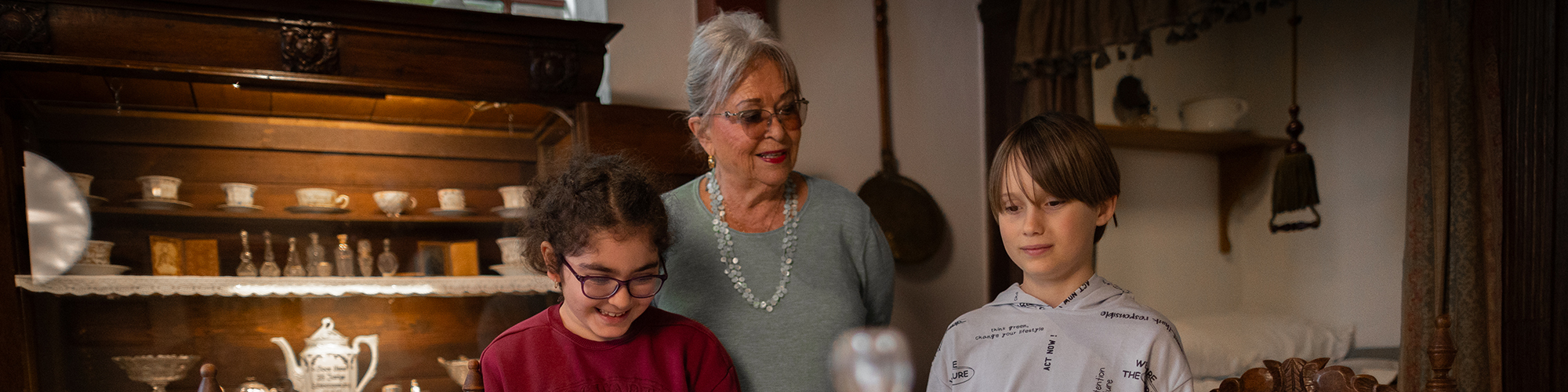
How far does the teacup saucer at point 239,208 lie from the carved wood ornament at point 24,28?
555mm

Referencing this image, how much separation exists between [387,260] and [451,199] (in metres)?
0.24

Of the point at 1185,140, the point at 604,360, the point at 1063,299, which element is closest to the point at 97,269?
the point at 604,360

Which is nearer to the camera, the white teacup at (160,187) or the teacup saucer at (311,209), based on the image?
the white teacup at (160,187)

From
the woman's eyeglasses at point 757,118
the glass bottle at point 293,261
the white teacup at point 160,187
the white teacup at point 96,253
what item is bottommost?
the glass bottle at point 293,261

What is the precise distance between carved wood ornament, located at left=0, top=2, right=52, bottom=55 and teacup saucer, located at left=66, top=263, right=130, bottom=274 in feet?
1.72

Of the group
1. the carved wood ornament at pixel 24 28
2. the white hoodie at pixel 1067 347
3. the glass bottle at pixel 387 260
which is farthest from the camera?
the glass bottle at pixel 387 260

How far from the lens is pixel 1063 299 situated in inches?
48.4

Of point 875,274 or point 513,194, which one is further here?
point 513,194

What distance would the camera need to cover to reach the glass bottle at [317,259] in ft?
7.71

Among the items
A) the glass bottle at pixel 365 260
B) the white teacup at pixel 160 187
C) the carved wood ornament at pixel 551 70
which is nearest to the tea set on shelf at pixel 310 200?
the white teacup at pixel 160 187

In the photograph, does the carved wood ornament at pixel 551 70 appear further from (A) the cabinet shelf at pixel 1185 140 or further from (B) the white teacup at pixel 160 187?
(A) the cabinet shelf at pixel 1185 140

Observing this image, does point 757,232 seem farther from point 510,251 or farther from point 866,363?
point 510,251

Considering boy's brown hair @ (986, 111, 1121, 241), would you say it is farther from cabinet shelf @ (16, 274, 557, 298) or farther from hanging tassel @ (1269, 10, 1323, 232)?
hanging tassel @ (1269, 10, 1323, 232)

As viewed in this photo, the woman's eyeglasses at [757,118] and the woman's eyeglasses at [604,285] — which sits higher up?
the woman's eyeglasses at [757,118]
